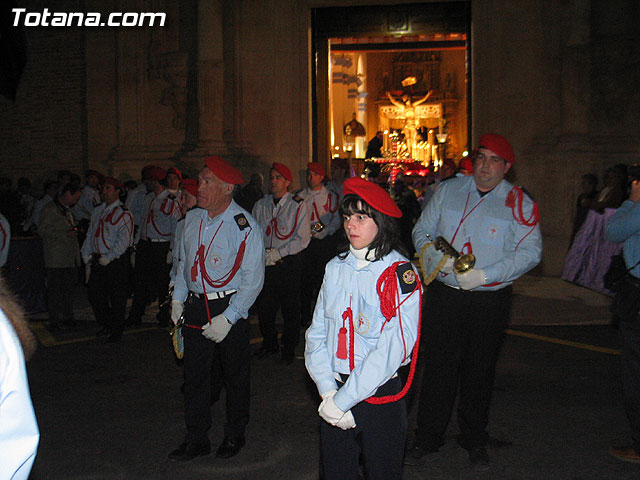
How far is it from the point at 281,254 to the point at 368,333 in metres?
4.91

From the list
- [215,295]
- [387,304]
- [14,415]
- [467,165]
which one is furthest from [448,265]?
[467,165]

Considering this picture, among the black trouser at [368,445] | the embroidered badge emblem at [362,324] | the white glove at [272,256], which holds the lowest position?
the black trouser at [368,445]

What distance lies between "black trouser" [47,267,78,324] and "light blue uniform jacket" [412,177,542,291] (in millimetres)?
6185

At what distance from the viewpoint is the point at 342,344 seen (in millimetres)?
3264

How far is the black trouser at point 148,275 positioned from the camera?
9.71m

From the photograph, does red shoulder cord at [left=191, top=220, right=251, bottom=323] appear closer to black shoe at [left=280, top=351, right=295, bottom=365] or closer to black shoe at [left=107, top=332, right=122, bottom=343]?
black shoe at [left=280, top=351, right=295, bottom=365]

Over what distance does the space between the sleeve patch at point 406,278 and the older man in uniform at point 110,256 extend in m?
6.03

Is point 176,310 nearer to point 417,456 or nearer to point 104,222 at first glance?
point 417,456

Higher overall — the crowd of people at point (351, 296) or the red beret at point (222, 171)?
the red beret at point (222, 171)

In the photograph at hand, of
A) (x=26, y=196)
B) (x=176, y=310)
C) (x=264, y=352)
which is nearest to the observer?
(x=176, y=310)

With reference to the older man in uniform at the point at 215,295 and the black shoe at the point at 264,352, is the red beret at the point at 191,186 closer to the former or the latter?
the black shoe at the point at 264,352

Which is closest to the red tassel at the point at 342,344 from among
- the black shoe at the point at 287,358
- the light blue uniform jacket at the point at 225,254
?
the light blue uniform jacket at the point at 225,254

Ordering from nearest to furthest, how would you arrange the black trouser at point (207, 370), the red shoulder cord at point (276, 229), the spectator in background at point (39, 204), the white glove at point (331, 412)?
the white glove at point (331, 412), the black trouser at point (207, 370), the red shoulder cord at point (276, 229), the spectator in background at point (39, 204)

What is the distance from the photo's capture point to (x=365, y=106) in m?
34.6
